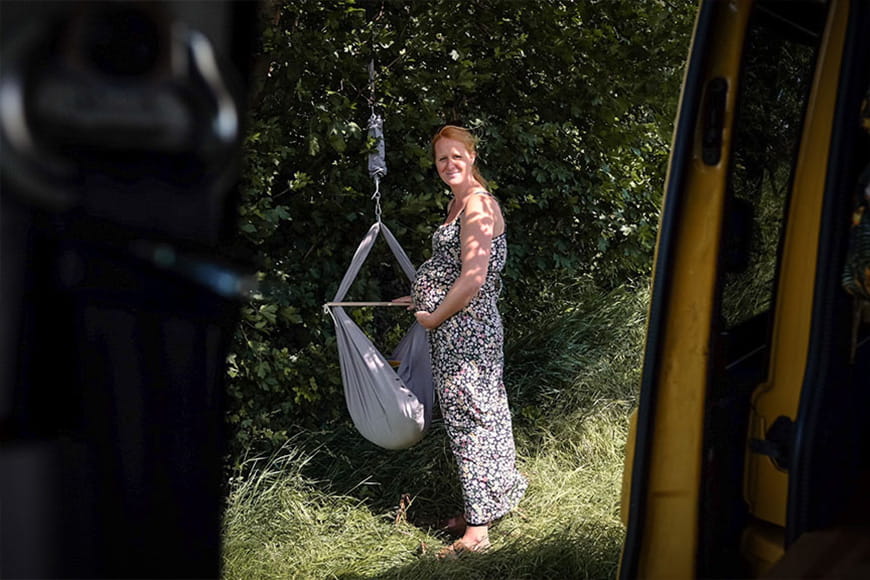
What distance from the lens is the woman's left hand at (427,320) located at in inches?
153

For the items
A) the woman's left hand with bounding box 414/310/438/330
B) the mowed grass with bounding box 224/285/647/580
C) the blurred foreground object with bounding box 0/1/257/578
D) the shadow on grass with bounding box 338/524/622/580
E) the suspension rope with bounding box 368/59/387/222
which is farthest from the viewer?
the suspension rope with bounding box 368/59/387/222

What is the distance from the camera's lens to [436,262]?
396cm

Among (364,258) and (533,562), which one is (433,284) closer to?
(364,258)

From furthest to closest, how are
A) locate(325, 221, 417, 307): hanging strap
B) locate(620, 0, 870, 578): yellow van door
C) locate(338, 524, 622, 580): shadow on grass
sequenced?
locate(325, 221, 417, 307): hanging strap < locate(338, 524, 622, 580): shadow on grass < locate(620, 0, 870, 578): yellow van door

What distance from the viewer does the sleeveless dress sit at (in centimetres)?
393

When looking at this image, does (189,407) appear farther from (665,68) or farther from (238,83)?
(665,68)

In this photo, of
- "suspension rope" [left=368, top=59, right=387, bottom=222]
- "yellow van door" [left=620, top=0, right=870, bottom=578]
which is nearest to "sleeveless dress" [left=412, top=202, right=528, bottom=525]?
"suspension rope" [left=368, top=59, right=387, bottom=222]

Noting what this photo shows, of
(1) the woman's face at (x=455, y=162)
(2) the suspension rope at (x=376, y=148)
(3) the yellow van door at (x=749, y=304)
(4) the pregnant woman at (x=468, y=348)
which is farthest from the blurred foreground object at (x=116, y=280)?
(2) the suspension rope at (x=376, y=148)

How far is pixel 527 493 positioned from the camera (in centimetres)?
442

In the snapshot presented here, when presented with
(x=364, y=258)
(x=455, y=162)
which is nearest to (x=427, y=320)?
(x=364, y=258)

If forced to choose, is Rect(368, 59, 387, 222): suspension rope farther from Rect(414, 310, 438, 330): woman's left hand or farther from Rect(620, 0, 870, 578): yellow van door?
Rect(620, 0, 870, 578): yellow van door

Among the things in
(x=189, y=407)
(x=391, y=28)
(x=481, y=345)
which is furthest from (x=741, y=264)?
(x=391, y=28)

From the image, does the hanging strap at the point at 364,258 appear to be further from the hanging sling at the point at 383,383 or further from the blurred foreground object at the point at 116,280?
the blurred foreground object at the point at 116,280

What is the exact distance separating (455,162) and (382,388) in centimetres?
103
